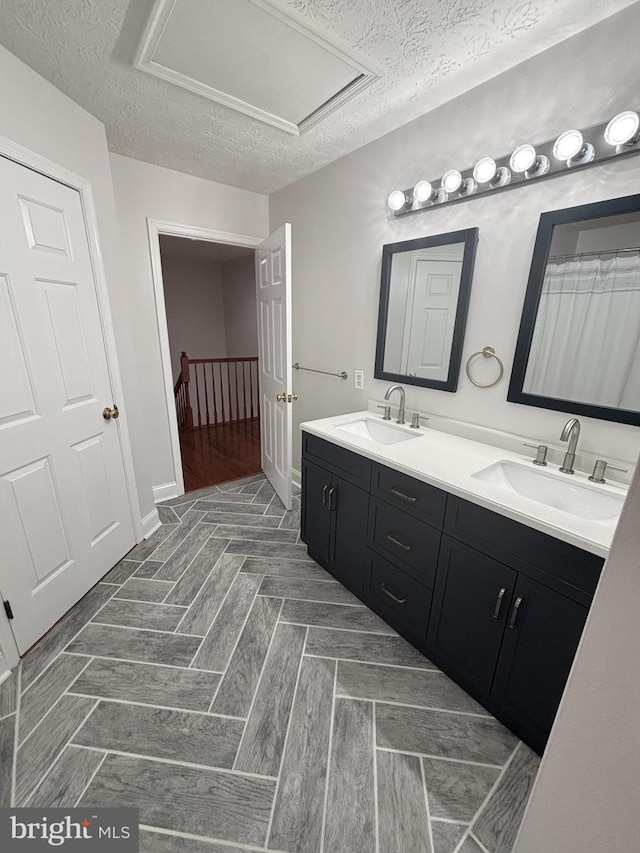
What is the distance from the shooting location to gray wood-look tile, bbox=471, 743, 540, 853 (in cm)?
99

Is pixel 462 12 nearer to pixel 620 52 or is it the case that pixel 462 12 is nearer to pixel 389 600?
pixel 620 52

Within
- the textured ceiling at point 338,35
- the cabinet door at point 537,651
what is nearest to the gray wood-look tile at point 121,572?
the cabinet door at point 537,651

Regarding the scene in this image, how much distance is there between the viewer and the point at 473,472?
136 cm

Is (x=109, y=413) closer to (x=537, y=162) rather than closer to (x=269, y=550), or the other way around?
(x=269, y=550)

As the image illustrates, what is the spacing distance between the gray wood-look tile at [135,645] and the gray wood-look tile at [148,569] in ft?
1.15

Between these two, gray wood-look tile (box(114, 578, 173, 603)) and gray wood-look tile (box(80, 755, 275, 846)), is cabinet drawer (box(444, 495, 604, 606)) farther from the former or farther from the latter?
gray wood-look tile (box(114, 578, 173, 603))

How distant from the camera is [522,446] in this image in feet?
5.02

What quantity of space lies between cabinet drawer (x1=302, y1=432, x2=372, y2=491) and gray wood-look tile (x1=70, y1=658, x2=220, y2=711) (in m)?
1.03

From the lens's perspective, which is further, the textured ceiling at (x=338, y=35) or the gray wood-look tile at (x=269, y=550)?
the gray wood-look tile at (x=269, y=550)

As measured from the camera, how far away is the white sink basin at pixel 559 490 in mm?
1210

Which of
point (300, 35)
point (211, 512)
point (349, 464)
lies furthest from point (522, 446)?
point (211, 512)

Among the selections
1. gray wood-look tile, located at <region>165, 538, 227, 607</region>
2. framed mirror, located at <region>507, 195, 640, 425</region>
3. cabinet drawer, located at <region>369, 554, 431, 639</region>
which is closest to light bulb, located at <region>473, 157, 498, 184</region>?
framed mirror, located at <region>507, 195, 640, 425</region>

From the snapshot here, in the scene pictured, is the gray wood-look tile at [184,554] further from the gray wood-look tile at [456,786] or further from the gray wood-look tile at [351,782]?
the gray wood-look tile at [456,786]

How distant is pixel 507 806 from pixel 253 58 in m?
2.79
